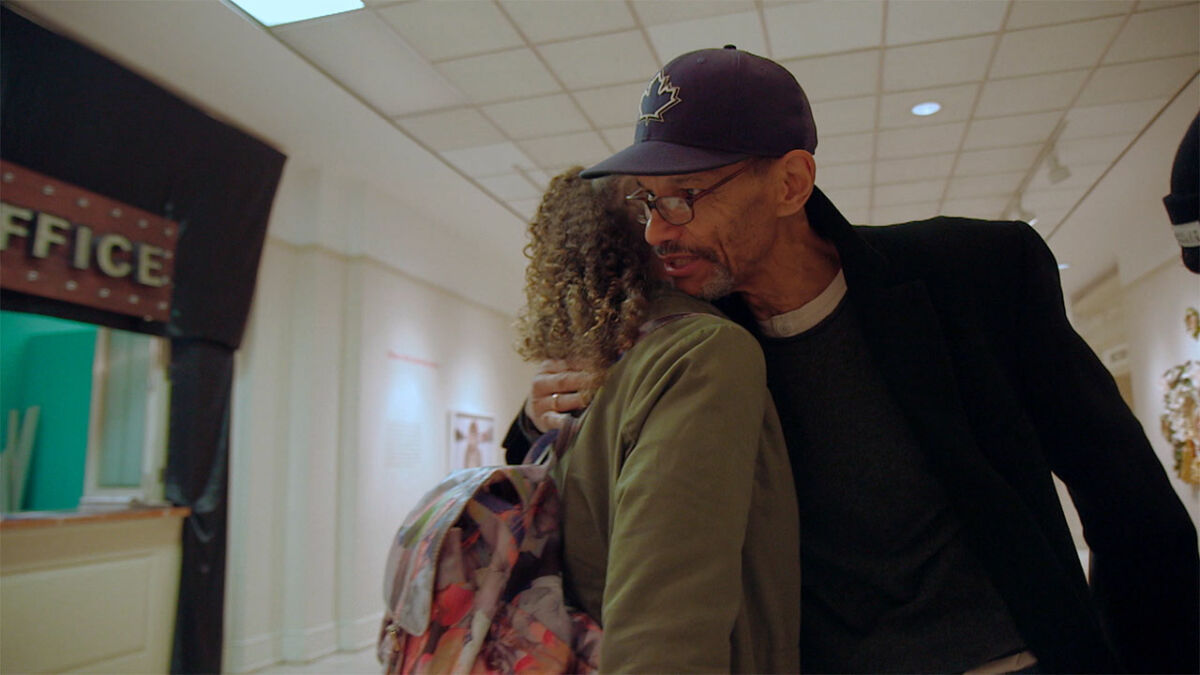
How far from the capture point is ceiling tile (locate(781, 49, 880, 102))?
4645 millimetres

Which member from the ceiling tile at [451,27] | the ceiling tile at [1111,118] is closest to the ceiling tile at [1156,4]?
the ceiling tile at [1111,118]

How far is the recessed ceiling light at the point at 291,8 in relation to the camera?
401 cm

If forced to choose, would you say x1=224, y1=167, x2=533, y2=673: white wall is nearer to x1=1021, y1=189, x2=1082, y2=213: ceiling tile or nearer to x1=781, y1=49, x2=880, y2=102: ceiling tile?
x1=781, y1=49, x2=880, y2=102: ceiling tile

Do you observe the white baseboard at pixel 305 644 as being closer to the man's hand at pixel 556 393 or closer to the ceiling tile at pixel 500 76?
the ceiling tile at pixel 500 76

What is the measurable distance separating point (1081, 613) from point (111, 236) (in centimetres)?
470

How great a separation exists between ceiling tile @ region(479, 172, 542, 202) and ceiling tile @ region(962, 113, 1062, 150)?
343 cm

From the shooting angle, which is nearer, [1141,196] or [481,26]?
[481,26]

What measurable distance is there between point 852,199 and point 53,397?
6.34 m

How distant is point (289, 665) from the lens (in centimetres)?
553

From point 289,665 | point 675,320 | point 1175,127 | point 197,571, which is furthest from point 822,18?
point 289,665

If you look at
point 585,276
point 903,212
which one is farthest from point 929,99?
point 585,276

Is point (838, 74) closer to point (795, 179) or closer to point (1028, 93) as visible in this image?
point (1028, 93)

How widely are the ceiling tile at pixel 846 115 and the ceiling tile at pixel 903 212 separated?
1890mm

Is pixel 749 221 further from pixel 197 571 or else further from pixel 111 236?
pixel 197 571
